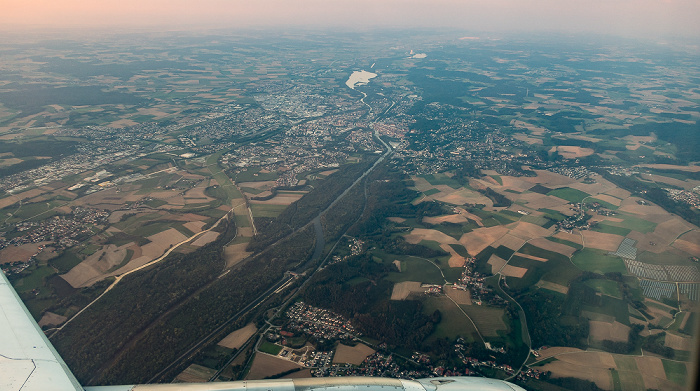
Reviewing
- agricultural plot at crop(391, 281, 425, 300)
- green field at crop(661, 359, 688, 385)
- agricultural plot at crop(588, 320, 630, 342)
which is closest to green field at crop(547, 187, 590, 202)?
agricultural plot at crop(588, 320, 630, 342)

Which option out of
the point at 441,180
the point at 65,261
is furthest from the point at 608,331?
the point at 65,261

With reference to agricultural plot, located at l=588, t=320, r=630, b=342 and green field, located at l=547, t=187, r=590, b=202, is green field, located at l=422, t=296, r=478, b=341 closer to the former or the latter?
agricultural plot, located at l=588, t=320, r=630, b=342

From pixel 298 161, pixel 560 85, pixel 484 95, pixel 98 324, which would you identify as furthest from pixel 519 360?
pixel 560 85

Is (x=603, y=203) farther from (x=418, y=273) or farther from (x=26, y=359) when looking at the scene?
(x=26, y=359)

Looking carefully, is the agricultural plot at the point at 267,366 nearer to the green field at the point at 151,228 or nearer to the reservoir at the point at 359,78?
the green field at the point at 151,228

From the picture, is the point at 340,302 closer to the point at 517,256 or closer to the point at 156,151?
the point at 517,256

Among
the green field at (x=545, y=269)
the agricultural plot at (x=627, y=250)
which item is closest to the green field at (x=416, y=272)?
the green field at (x=545, y=269)

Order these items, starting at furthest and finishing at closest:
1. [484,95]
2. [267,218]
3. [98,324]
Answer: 1. [484,95]
2. [267,218]
3. [98,324]
